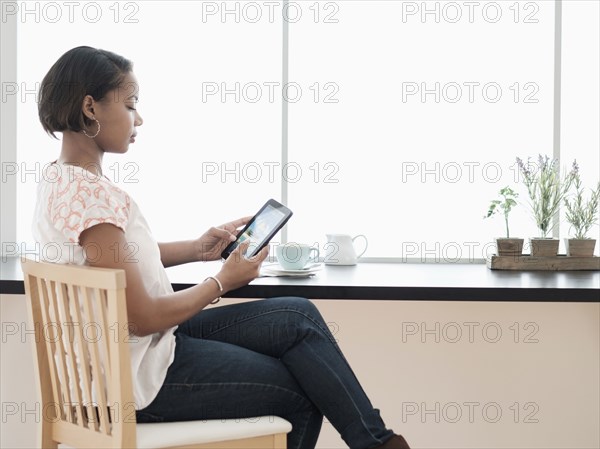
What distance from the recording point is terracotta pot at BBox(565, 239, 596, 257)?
2.08 m

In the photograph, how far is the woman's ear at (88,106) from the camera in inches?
56.2

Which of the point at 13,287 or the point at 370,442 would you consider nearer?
the point at 370,442

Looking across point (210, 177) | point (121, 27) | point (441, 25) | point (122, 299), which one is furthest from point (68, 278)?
point (441, 25)

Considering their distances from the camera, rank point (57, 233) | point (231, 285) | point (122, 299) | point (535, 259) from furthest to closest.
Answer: point (535, 259)
point (231, 285)
point (57, 233)
point (122, 299)

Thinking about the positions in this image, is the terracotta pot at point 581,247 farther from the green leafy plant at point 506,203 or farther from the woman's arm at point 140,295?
the woman's arm at point 140,295

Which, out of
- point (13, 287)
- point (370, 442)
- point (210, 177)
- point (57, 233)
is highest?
point (210, 177)

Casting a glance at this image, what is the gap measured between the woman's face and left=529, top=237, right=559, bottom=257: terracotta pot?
3.94 ft

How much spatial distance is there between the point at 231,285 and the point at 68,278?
40 cm

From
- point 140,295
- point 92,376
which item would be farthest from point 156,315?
point 92,376

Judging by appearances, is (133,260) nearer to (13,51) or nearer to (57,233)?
(57,233)

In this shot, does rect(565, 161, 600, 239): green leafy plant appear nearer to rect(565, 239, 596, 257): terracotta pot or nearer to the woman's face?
rect(565, 239, 596, 257): terracotta pot

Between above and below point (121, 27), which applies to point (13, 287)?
below

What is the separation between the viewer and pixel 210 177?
Result: 91.6 inches

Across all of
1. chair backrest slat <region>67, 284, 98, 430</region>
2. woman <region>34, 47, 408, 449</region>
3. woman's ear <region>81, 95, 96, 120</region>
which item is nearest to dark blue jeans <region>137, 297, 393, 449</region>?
woman <region>34, 47, 408, 449</region>
